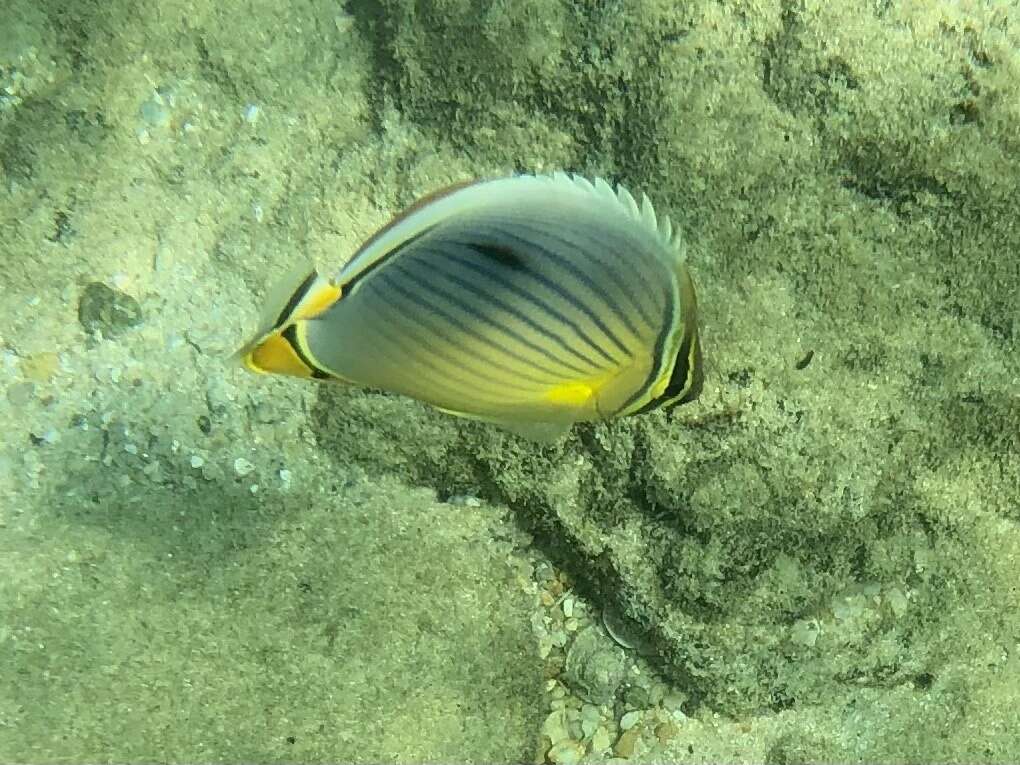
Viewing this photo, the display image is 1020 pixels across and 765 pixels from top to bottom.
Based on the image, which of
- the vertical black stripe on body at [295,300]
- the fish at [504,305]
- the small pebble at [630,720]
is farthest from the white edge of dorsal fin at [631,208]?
the small pebble at [630,720]

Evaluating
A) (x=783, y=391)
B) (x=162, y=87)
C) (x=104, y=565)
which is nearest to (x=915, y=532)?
(x=783, y=391)

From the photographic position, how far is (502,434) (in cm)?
211

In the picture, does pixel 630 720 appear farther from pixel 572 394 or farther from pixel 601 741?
pixel 572 394

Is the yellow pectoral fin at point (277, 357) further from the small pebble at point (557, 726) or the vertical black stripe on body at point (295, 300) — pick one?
the small pebble at point (557, 726)

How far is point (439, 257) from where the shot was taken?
3.51 feet

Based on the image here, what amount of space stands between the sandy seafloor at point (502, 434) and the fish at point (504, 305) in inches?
33.0

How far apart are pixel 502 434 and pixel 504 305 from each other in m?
1.03

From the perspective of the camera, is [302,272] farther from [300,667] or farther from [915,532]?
[915,532]

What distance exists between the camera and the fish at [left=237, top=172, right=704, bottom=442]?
1.05 metres

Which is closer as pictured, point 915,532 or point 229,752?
point 229,752

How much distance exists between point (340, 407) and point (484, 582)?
0.60 meters

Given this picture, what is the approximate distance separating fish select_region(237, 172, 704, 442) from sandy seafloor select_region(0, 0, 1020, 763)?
2.75 feet

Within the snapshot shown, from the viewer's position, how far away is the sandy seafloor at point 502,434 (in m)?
1.87

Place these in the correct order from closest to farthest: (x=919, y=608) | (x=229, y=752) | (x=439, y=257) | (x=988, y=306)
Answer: (x=439, y=257)
(x=229, y=752)
(x=988, y=306)
(x=919, y=608)
